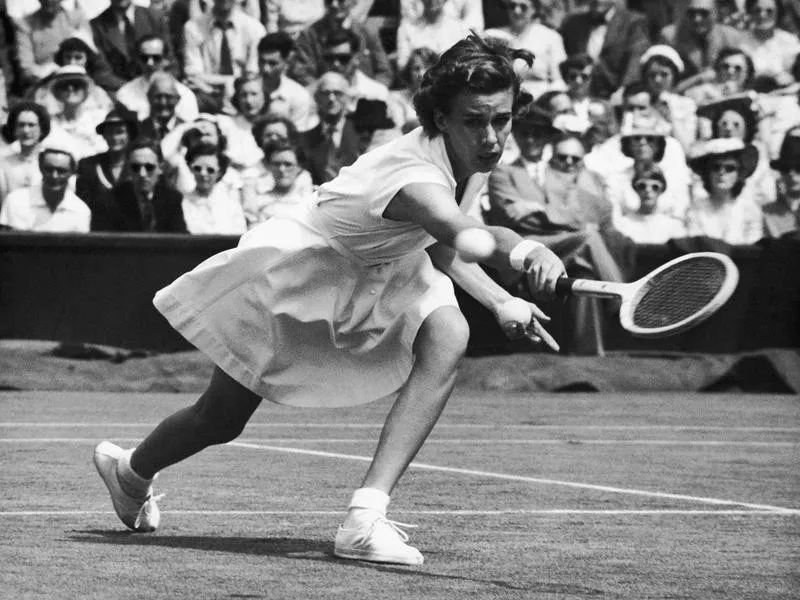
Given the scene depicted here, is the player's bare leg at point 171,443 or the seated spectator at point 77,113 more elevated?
the player's bare leg at point 171,443

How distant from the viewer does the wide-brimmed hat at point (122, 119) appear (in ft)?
44.0

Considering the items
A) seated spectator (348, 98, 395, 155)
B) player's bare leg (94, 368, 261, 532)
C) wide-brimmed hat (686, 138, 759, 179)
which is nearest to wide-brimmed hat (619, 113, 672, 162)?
wide-brimmed hat (686, 138, 759, 179)

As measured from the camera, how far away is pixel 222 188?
13.3 m

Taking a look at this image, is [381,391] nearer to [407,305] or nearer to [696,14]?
[407,305]

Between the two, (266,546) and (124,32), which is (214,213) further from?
(266,546)

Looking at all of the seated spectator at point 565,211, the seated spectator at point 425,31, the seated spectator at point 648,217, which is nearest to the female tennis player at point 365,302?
the seated spectator at point 565,211

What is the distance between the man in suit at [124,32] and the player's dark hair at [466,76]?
969 cm

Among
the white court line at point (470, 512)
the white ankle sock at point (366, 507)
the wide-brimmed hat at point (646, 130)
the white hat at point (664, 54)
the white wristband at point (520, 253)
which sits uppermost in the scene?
the white wristband at point (520, 253)

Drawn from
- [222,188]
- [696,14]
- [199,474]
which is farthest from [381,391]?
[696,14]

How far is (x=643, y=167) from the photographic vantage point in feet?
46.0

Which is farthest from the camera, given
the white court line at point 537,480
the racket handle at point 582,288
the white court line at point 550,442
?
the white court line at point 550,442

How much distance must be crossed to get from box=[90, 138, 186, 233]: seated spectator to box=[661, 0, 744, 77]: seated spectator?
5.32m

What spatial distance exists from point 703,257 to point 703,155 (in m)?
9.11

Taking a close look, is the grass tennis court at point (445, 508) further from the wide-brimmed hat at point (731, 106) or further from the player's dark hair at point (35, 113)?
the wide-brimmed hat at point (731, 106)
